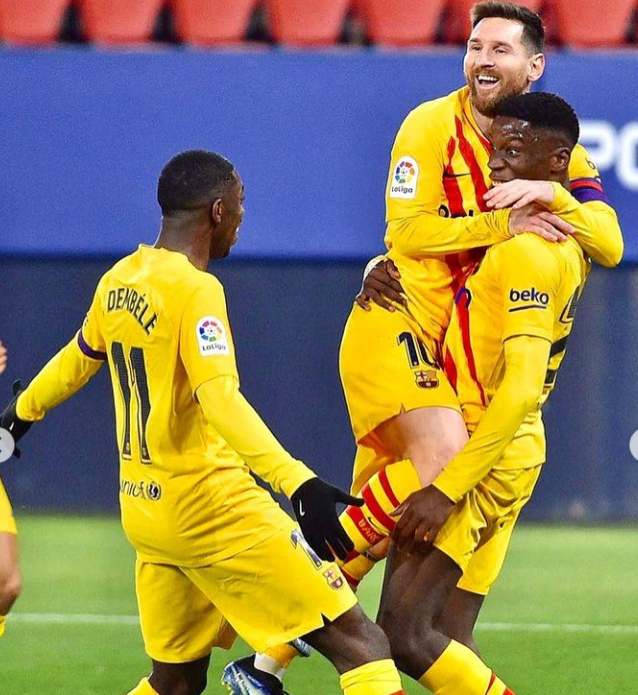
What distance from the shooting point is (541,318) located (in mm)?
4160

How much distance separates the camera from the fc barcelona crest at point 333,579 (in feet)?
12.8

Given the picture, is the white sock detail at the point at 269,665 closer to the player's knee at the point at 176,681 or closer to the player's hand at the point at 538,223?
the player's knee at the point at 176,681

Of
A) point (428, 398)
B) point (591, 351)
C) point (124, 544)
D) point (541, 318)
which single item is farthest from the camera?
point (591, 351)

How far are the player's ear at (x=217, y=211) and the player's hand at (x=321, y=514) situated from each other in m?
0.75

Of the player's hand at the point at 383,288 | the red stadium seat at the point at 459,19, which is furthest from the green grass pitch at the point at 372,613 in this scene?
the red stadium seat at the point at 459,19

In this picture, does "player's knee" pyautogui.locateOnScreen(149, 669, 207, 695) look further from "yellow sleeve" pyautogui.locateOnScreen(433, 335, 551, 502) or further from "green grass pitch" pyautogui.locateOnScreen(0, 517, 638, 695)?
"green grass pitch" pyautogui.locateOnScreen(0, 517, 638, 695)

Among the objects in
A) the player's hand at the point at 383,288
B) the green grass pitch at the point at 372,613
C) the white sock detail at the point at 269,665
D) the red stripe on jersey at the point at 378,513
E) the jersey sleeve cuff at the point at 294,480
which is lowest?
the green grass pitch at the point at 372,613

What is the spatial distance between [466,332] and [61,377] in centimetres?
113

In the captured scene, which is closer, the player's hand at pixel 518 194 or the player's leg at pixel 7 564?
the player's hand at pixel 518 194

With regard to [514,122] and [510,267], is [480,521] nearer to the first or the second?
[510,267]

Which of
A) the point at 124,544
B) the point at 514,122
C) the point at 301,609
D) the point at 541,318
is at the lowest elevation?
the point at 124,544

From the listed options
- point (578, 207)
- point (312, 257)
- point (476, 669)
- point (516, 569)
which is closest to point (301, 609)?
point (476, 669)

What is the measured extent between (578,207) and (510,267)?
0.30m

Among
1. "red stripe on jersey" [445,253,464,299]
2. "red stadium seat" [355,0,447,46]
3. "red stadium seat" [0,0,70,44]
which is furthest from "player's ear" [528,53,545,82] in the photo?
"red stadium seat" [0,0,70,44]
